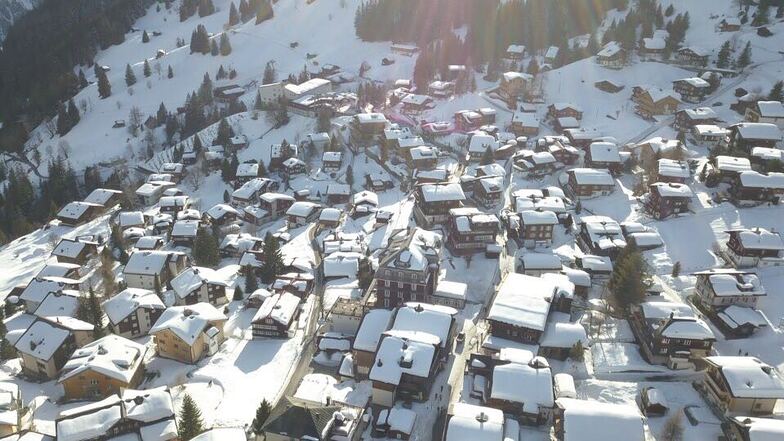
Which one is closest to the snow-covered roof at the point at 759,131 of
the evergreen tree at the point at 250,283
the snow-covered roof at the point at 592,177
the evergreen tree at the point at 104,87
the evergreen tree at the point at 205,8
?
the snow-covered roof at the point at 592,177

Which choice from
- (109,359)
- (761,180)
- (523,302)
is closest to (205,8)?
(109,359)

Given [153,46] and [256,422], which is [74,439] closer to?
[256,422]

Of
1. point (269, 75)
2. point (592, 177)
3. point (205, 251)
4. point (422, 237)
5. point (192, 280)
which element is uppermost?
point (422, 237)

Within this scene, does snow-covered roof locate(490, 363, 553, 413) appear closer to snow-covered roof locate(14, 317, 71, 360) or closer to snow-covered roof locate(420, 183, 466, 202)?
snow-covered roof locate(420, 183, 466, 202)

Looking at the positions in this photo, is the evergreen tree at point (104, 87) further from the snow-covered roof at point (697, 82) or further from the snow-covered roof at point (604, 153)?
the snow-covered roof at point (697, 82)

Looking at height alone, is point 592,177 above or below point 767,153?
below

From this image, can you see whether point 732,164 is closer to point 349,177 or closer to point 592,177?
point 592,177
